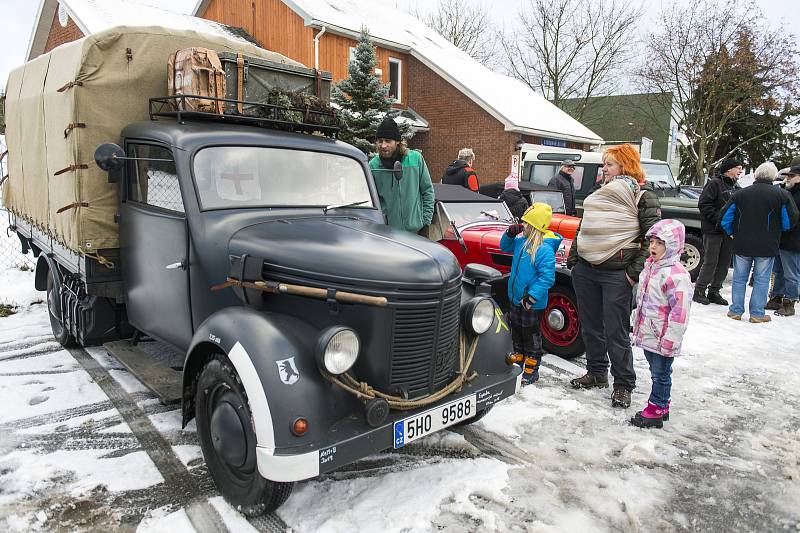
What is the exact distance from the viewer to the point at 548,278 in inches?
175

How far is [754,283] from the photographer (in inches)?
286

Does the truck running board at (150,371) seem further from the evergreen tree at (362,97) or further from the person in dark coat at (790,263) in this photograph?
the evergreen tree at (362,97)

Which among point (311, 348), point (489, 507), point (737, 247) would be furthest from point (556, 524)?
point (737, 247)

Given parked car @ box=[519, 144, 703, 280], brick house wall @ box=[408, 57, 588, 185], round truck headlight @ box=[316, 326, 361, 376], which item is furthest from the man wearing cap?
brick house wall @ box=[408, 57, 588, 185]

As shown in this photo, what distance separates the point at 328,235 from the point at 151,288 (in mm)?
1705

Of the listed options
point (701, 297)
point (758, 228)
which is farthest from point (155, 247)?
point (701, 297)

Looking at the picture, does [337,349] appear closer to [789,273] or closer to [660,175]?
[789,273]

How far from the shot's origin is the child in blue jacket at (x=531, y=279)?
14.6 feet

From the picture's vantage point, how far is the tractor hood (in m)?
2.80

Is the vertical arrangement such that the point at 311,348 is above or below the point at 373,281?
below

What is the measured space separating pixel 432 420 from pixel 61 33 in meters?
24.3

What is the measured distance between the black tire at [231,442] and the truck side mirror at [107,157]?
162 cm

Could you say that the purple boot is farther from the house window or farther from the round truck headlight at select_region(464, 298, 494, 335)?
the house window

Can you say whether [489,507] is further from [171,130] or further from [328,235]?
[171,130]
